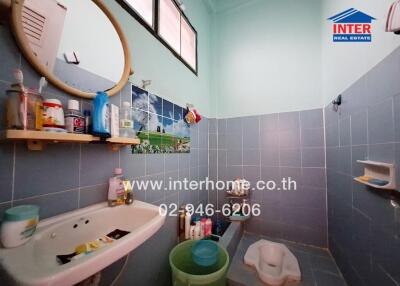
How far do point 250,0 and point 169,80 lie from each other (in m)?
1.60

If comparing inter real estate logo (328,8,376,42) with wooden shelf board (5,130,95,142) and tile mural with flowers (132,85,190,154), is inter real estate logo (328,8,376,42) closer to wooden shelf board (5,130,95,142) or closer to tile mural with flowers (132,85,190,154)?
tile mural with flowers (132,85,190,154)

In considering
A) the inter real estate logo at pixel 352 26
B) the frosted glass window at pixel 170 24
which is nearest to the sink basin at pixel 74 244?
the frosted glass window at pixel 170 24

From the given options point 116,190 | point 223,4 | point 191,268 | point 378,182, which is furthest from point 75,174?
point 223,4

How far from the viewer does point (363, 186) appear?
97 cm

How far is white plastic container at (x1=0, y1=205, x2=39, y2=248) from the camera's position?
454 mm

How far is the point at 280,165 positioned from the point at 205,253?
1.17 metres

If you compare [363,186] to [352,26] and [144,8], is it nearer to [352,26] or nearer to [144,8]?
[352,26]

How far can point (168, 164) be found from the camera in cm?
129

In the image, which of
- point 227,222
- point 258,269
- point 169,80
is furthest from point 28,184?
point 227,222

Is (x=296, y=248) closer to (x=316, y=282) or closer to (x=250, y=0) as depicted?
(x=316, y=282)

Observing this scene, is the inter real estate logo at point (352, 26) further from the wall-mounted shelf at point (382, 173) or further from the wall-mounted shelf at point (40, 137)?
the wall-mounted shelf at point (40, 137)

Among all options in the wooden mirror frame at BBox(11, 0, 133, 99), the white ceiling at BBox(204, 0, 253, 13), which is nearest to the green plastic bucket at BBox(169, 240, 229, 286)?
the wooden mirror frame at BBox(11, 0, 133, 99)

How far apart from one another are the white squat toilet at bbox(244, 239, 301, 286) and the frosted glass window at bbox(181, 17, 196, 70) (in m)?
1.92

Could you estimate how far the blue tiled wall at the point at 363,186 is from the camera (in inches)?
29.2
